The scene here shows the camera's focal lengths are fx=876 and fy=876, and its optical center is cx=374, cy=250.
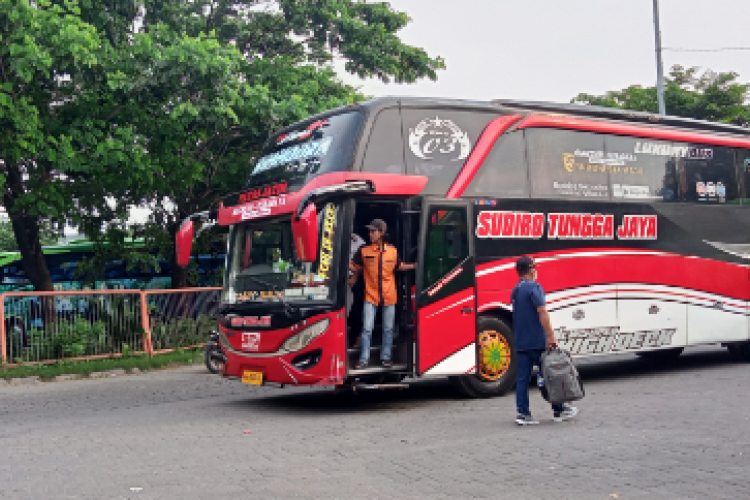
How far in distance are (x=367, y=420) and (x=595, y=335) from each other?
407 cm

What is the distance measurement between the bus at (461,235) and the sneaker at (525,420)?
173 centimetres

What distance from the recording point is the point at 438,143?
10.8 metres

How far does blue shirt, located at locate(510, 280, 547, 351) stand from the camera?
8.88m

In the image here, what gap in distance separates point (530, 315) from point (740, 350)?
789 centimetres

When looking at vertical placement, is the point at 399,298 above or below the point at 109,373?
above

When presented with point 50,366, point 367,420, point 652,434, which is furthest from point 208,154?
point 652,434

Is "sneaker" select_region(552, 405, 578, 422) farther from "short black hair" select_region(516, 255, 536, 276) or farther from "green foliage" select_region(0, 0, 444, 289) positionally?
"green foliage" select_region(0, 0, 444, 289)

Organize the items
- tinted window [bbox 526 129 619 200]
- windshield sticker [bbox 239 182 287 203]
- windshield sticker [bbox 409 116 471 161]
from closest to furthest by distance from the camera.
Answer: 1. windshield sticker [bbox 409 116 471 161]
2. windshield sticker [bbox 239 182 287 203]
3. tinted window [bbox 526 129 619 200]

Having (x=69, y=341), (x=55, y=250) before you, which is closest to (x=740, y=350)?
(x=69, y=341)

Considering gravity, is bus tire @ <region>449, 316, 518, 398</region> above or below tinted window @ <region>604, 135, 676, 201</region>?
below

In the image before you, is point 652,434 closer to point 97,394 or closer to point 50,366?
point 97,394

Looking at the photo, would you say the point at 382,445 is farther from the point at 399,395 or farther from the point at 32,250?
the point at 32,250

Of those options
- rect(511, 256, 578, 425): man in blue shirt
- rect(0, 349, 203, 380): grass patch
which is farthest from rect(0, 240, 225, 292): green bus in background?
rect(511, 256, 578, 425): man in blue shirt

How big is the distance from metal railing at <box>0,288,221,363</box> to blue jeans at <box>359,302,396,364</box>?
582cm
